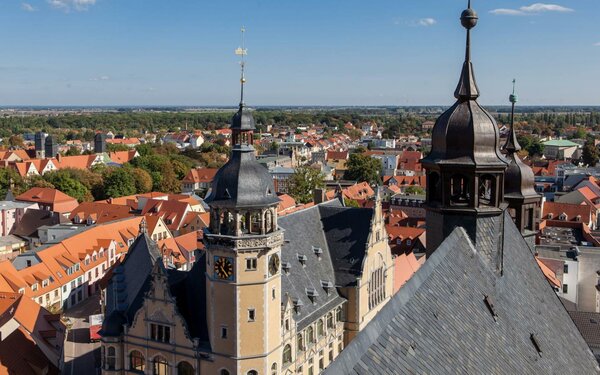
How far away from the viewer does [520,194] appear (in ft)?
94.2

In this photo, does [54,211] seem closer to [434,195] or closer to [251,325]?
[251,325]

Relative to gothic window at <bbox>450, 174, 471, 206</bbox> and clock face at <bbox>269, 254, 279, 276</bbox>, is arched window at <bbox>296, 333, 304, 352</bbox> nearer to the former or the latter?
clock face at <bbox>269, 254, 279, 276</bbox>

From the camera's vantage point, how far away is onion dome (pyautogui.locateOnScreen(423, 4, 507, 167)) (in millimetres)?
17844

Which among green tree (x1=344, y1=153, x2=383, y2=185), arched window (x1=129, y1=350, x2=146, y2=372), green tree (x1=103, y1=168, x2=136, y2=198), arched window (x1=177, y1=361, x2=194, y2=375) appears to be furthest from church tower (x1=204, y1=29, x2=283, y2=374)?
green tree (x1=344, y1=153, x2=383, y2=185)

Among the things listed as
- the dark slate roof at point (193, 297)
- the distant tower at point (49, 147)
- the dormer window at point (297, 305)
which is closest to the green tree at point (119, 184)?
the distant tower at point (49, 147)

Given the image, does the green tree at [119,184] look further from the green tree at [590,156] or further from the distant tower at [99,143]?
the green tree at [590,156]

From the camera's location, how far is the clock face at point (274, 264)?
31259 mm

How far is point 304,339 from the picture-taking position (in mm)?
37094

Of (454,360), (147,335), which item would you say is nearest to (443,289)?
(454,360)

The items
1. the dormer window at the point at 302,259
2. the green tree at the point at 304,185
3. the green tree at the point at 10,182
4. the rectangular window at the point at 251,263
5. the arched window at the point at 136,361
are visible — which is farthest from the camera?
the green tree at the point at 304,185

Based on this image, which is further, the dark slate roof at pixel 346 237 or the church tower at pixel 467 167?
the dark slate roof at pixel 346 237

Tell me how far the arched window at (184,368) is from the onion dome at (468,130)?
814 inches

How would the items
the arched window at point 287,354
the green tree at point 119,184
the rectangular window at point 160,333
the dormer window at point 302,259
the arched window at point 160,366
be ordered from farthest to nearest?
the green tree at point 119,184, the dormer window at point 302,259, the arched window at point 287,354, the arched window at point 160,366, the rectangular window at point 160,333

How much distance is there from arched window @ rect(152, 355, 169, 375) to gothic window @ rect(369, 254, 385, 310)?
16.4 m
